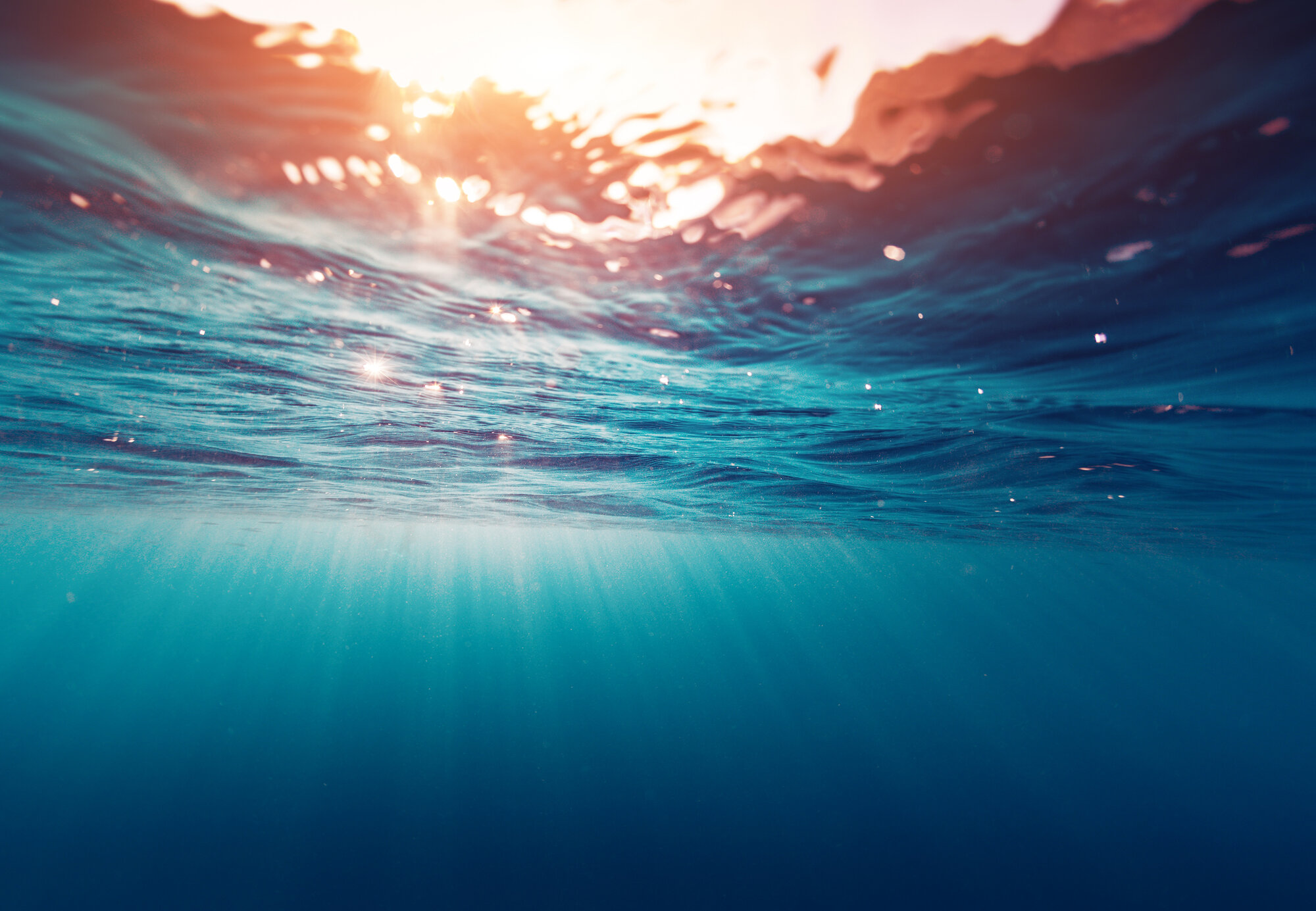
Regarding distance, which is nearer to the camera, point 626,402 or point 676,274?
point 676,274

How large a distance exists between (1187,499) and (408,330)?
62.5 ft

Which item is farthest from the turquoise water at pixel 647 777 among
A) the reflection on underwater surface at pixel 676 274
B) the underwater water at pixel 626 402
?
the reflection on underwater surface at pixel 676 274

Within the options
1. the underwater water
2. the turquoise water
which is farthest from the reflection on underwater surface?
the turquoise water

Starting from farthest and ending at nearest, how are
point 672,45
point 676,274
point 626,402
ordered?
point 626,402 < point 676,274 < point 672,45

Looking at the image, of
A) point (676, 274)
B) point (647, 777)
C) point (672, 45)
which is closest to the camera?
point (672, 45)

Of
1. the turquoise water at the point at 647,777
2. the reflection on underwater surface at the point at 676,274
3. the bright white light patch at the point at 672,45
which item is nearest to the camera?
the bright white light patch at the point at 672,45

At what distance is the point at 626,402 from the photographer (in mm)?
10188

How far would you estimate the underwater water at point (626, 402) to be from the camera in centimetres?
389

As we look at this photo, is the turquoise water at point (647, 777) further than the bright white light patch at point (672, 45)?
Yes

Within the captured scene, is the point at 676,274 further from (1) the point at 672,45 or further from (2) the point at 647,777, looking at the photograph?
(2) the point at 647,777

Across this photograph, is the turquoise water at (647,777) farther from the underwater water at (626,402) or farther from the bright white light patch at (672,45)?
the bright white light patch at (672,45)

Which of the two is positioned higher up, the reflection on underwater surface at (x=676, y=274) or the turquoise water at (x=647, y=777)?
the reflection on underwater surface at (x=676, y=274)

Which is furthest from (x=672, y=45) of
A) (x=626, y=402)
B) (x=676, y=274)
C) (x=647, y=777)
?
(x=647, y=777)

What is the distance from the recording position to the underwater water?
12.8ft
